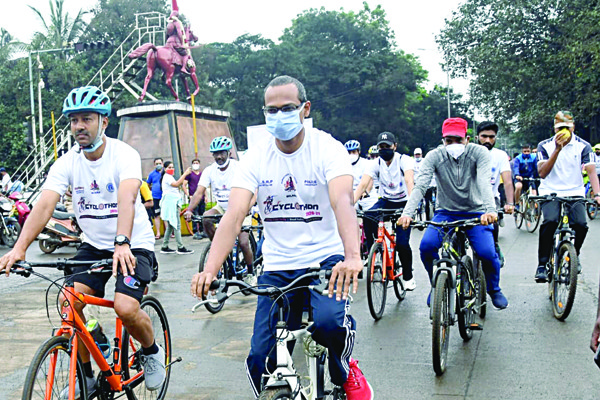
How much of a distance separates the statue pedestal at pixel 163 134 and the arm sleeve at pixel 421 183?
54.3ft

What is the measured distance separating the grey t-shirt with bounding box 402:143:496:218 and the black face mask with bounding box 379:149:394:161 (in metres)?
2.09

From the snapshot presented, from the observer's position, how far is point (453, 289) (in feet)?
17.9

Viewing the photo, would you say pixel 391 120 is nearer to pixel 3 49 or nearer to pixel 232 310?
pixel 3 49

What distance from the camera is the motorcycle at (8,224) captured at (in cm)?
1619

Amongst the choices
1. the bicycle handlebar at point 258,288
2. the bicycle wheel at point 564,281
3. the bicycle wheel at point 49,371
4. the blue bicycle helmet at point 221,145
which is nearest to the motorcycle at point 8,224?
the blue bicycle helmet at point 221,145

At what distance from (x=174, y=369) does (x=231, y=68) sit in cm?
5390

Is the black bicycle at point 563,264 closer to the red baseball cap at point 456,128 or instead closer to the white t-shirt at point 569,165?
the white t-shirt at point 569,165

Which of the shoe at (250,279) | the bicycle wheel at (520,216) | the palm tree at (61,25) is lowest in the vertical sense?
the bicycle wheel at (520,216)

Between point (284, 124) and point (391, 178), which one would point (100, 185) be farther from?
point (391, 178)

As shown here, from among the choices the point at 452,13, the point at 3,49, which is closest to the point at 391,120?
the point at 452,13

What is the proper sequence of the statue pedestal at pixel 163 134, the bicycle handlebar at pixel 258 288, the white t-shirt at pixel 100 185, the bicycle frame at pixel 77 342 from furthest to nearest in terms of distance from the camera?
the statue pedestal at pixel 163 134 < the white t-shirt at pixel 100 185 < the bicycle frame at pixel 77 342 < the bicycle handlebar at pixel 258 288

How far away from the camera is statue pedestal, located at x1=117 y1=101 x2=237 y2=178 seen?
22.6 m

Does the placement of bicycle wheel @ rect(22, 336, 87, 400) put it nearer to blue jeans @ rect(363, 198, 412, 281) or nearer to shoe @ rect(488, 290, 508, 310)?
shoe @ rect(488, 290, 508, 310)

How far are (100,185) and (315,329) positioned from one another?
1747mm
